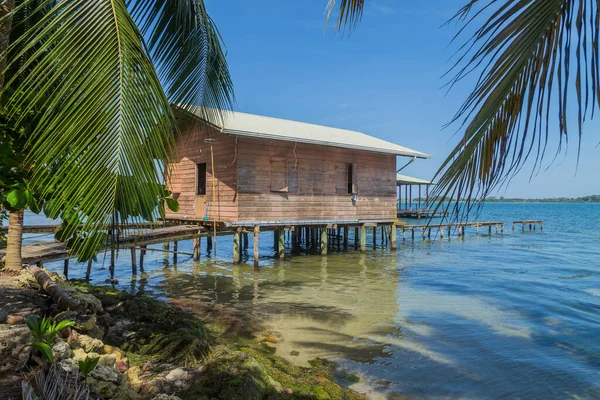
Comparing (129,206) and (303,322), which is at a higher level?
(129,206)

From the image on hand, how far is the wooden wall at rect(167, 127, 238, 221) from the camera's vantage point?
1406 cm

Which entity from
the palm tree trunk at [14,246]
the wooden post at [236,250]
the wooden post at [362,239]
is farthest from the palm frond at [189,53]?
the wooden post at [362,239]

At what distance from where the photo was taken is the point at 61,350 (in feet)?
11.8

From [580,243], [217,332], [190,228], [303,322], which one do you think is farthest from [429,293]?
[580,243]

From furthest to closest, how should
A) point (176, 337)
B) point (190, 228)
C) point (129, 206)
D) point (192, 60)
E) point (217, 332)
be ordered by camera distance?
point (190, 228), point (217, 332), point (176, 337), point (192, 60), point (129, 206)

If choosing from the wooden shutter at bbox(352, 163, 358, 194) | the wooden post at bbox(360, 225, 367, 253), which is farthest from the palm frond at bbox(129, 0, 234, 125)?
the wooden post at bbox(360, 225, 367, 253)

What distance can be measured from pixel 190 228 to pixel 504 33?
12912 millimetres

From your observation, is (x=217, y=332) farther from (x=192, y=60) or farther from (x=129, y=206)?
(x=129, y=206)

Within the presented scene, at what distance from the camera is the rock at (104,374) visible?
11.1ft

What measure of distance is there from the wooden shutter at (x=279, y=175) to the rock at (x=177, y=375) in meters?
10.6

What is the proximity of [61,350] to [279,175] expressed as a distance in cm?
1164

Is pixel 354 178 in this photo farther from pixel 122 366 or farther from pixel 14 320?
pixel 14 320

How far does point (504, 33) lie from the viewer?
142 centimetres

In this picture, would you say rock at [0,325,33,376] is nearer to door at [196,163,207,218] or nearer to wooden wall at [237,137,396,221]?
wooden wall at [237,137,396,221]
